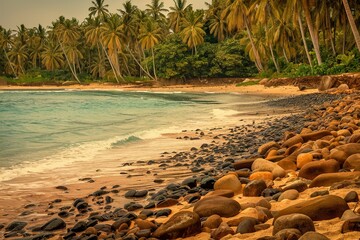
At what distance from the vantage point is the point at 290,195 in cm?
386

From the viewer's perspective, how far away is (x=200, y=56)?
62000 mm

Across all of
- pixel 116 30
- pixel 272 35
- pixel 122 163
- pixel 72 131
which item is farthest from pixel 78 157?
pixel 116 30

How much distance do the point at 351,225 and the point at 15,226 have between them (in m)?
3.67

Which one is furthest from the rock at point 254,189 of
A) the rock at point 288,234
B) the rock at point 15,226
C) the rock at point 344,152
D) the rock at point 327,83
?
the rock at point 327,83

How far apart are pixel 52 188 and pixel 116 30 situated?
61.1 metres

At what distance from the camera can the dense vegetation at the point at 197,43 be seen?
3538cm

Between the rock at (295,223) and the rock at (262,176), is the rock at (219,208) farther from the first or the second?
the rock at (262,176)

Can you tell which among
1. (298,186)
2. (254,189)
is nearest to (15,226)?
(254,189)

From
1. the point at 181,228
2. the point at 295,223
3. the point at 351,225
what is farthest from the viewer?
the point at 181,228

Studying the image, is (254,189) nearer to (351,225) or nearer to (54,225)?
(351,225)

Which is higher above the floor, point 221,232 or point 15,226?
point 221,232

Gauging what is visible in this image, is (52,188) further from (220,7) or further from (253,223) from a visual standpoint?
(220,7)

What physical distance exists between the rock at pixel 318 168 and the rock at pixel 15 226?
3.31m

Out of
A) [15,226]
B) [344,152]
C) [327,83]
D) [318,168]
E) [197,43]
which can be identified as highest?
[197,43]
